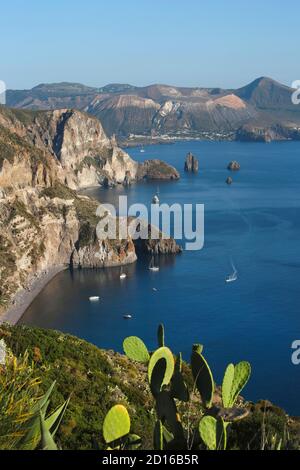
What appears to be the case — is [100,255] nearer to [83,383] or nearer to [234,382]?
[83,383]

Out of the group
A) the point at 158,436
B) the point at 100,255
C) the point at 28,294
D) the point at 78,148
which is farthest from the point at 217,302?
the point at 78,148

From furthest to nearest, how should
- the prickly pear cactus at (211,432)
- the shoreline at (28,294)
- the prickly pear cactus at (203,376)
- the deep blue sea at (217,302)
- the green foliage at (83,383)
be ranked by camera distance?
the shoreline at (28,294)
the deep blue sea at (217,302)
the green foliage at (83,383)
the prickly pear cactus at (203,376)
the prickly pear cactus at (211,432)

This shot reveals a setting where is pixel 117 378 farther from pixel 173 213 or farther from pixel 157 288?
pixel 173 213

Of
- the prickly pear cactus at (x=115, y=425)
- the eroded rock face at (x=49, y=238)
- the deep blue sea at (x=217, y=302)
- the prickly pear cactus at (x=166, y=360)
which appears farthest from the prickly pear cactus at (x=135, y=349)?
the eroded rock face at (x=49, y=238)

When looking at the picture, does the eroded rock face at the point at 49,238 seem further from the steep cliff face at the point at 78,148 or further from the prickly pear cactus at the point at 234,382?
the prickly pear cactus at the point at 234,382
